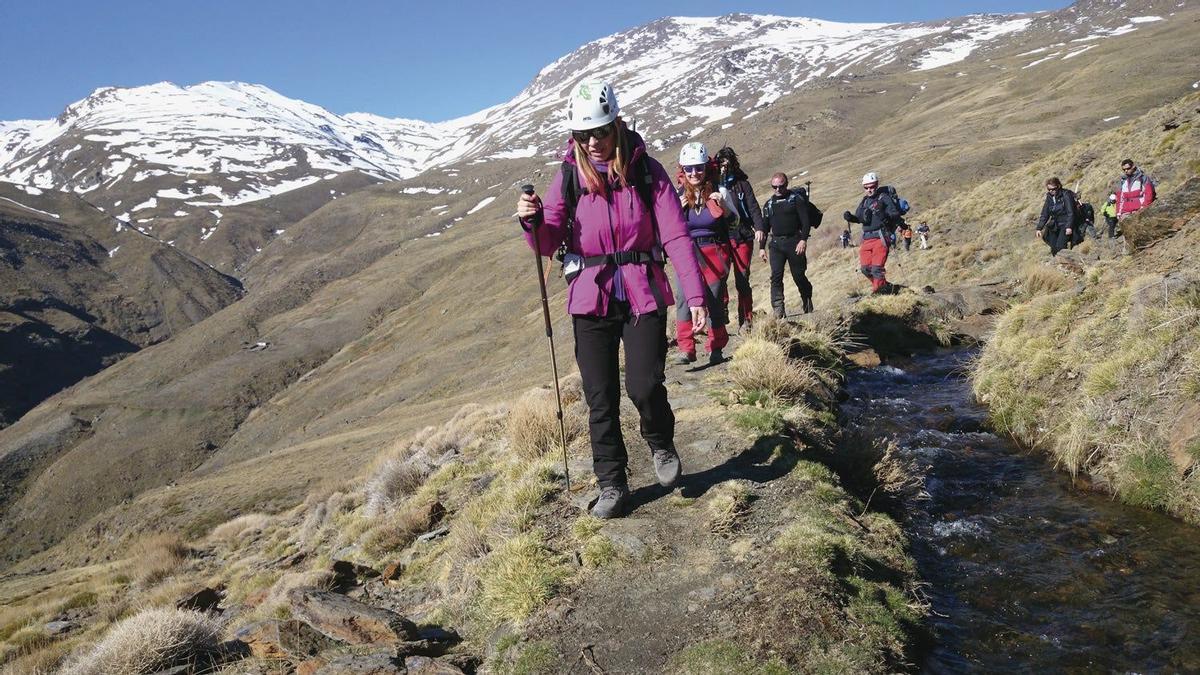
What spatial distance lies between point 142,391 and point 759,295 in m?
89.1

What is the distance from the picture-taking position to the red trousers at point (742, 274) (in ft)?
30.8

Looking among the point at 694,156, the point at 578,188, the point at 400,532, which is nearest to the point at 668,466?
the point at 578,188

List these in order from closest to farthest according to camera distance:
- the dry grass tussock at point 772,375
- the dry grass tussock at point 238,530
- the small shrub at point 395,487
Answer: the dry grass tussock at point 772,375 < the small shrub at point 395,487 < the dry grass tussock at point 238,530

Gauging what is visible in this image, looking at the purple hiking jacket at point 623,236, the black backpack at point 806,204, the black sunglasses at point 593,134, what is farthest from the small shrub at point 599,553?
the black backpack at point 806,204

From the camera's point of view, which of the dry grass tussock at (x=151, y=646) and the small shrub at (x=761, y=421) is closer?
the dry grass tussock at (x=151, y=646)

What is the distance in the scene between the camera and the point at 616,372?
4.83 m

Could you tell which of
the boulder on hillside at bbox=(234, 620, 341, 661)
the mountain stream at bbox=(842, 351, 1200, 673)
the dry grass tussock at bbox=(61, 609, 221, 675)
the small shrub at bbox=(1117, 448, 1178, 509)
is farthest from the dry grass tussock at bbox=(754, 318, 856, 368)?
the dry grass tussock at bbox=(61, 609, 221, 675)

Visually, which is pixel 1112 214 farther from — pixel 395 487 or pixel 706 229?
pixel 395 487

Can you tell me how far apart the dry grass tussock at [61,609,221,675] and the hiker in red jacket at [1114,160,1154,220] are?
1784 centimetres

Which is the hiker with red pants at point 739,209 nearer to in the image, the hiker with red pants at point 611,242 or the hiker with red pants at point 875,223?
the hiker with red pants at point 875,223

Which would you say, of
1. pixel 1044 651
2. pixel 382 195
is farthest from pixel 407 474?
pixel 382 195

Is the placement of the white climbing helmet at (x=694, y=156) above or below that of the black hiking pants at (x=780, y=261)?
above

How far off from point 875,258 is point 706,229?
6155 millimetres

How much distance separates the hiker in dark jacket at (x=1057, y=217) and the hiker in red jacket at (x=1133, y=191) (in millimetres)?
1192
